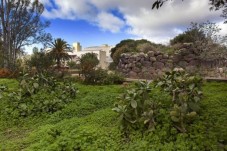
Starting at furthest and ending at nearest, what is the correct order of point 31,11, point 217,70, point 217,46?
point 31,11 < point 217,46 < point 217,70

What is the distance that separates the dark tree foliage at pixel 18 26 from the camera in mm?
17828

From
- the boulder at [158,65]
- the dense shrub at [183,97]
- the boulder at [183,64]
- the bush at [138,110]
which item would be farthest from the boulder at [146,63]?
the bush at [138,110]

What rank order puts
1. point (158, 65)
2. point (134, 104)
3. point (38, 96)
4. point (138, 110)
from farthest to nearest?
point (158, 65) < point (38, 96) < point (138, 110) < point (134, 104)

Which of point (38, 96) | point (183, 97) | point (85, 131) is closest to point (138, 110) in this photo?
point (183, 97)

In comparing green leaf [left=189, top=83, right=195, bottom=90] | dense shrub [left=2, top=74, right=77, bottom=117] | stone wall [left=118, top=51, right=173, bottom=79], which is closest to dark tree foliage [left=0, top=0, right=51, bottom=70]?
stone wall [left=118, top=51, right=173, bottom=79]

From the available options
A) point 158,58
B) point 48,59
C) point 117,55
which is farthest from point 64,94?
point 117,55

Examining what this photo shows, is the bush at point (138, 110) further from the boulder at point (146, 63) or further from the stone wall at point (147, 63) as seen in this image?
the boulder at point (146, 63)

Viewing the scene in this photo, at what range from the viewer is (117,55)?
19250 millimetres

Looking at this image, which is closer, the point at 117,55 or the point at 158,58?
the point at 158,58

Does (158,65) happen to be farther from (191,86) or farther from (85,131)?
(85,131)

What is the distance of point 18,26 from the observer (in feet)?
59.6

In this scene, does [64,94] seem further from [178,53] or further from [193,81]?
[178,53]

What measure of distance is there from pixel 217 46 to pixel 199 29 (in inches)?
82.4

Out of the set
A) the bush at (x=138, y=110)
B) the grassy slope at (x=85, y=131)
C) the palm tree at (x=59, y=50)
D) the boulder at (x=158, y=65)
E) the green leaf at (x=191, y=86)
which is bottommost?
the grassy slope at (x=85, y=131)
